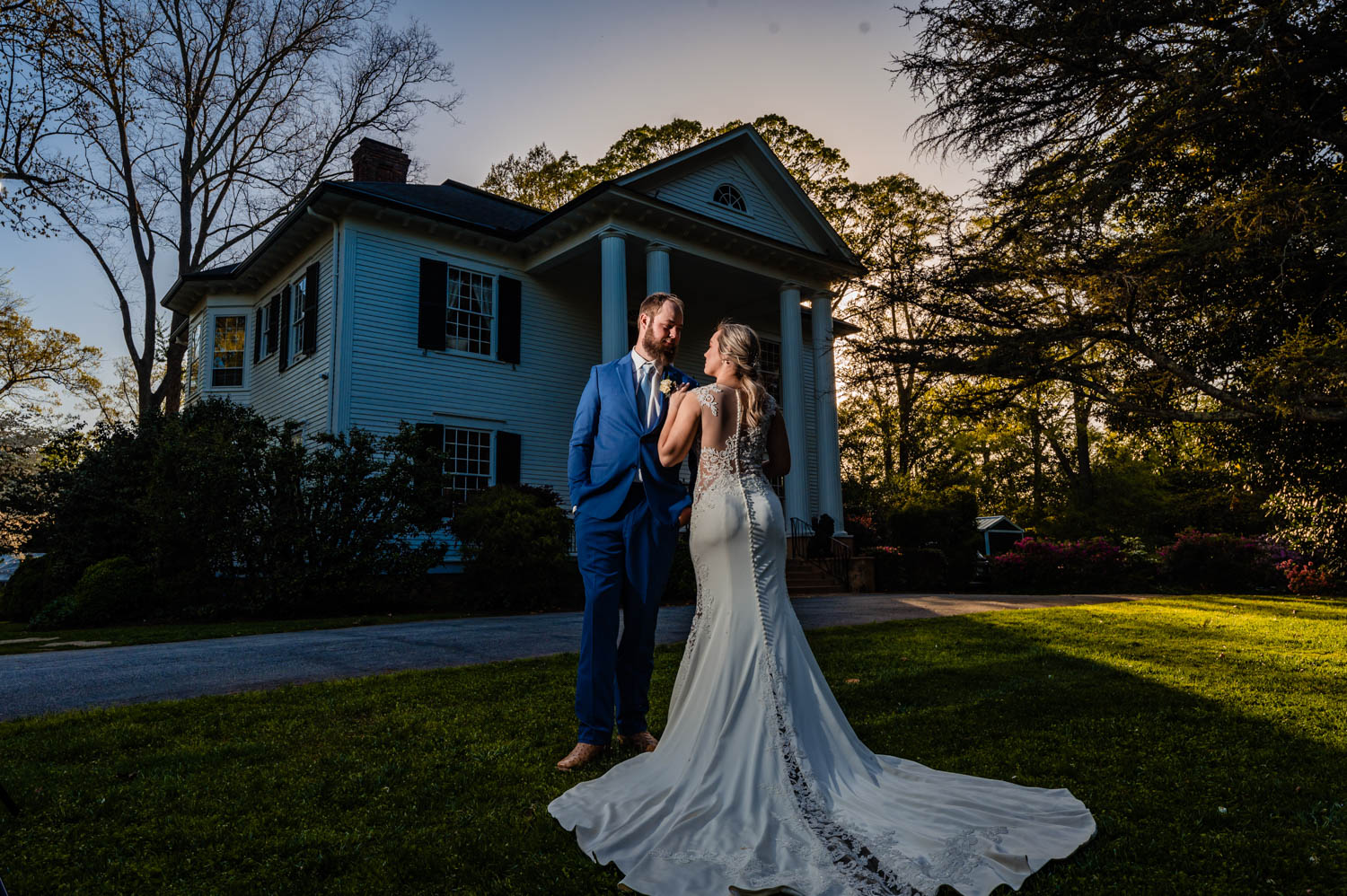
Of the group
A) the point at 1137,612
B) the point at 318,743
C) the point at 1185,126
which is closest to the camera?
the point at 318,743

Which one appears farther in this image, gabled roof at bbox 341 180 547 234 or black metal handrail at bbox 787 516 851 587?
black metal handrail at bbox 787 516 851 587

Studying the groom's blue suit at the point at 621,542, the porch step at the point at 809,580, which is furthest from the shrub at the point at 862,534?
the groom's blue suit at the point at 621,542


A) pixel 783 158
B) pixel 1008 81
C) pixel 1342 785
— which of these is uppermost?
pixel 783 158

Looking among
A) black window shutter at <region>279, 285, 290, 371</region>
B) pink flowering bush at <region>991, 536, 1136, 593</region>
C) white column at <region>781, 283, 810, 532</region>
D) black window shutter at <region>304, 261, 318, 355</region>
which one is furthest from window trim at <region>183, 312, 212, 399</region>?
pink flowering bush at <region>991, 536, 1136, 593</region>

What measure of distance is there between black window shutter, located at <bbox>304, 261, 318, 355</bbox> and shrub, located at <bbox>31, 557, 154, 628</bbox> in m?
5.15

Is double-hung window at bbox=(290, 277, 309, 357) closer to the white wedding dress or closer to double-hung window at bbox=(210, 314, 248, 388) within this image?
double-hung window at bbox=(210, 314, 248, 388)

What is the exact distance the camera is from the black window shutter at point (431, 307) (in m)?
15.1

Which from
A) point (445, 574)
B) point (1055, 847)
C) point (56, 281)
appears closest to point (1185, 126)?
point (1055, 847)

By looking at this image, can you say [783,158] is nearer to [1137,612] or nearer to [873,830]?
[1137,612]

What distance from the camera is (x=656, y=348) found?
387 centimetres

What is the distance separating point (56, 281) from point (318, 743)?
22.1m

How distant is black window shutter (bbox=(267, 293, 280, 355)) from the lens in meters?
17.1

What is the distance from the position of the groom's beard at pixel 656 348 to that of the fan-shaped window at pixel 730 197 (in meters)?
14.9

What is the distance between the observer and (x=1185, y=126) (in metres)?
9.10
